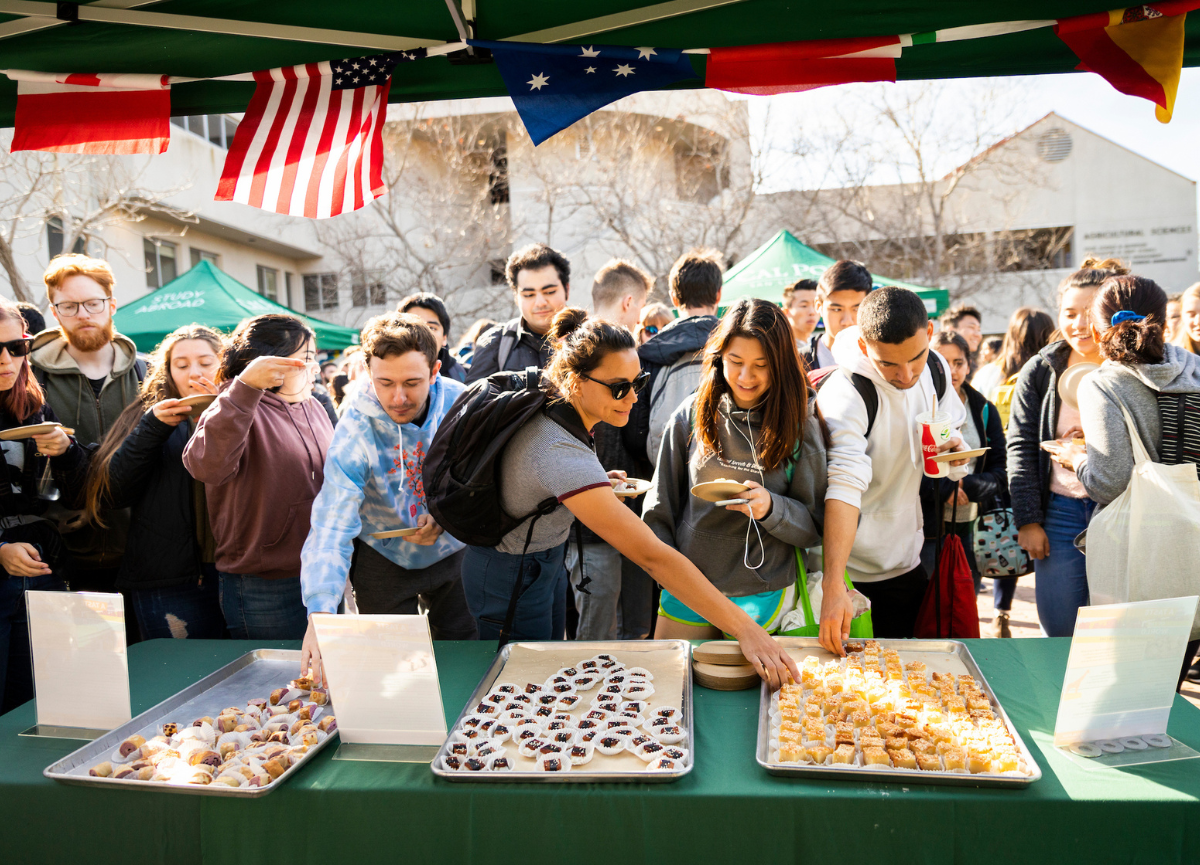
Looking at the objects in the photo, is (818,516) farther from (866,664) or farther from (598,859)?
(598,859)

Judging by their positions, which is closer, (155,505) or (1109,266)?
(155,505)

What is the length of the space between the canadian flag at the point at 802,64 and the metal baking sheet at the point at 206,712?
2041 mm

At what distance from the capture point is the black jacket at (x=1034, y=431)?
2.78 m

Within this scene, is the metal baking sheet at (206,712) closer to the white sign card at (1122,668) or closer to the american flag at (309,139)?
the american flag at (309,139)

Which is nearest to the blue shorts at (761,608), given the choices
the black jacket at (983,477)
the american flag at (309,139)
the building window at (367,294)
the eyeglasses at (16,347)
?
the black jacket at (983,477)

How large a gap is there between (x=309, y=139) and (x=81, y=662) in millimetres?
1630

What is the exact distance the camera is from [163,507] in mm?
2529

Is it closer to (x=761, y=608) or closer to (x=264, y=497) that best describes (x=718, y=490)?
(x=761, y=608)

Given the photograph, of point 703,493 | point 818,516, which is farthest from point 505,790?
point 818,516

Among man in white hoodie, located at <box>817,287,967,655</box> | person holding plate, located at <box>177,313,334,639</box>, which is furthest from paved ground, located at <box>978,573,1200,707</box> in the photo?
person holding plate, located at <box>177,313,334,639</box>

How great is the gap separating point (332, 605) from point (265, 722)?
30cm

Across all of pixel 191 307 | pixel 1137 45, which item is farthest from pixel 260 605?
pixel 191 307

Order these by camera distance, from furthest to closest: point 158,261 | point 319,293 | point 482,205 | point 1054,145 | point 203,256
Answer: point 319,293, point 1054,145, point 482,205, point 203,256, point 158,261

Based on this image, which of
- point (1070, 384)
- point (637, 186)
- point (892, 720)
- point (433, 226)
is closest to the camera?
point (892, 720)
